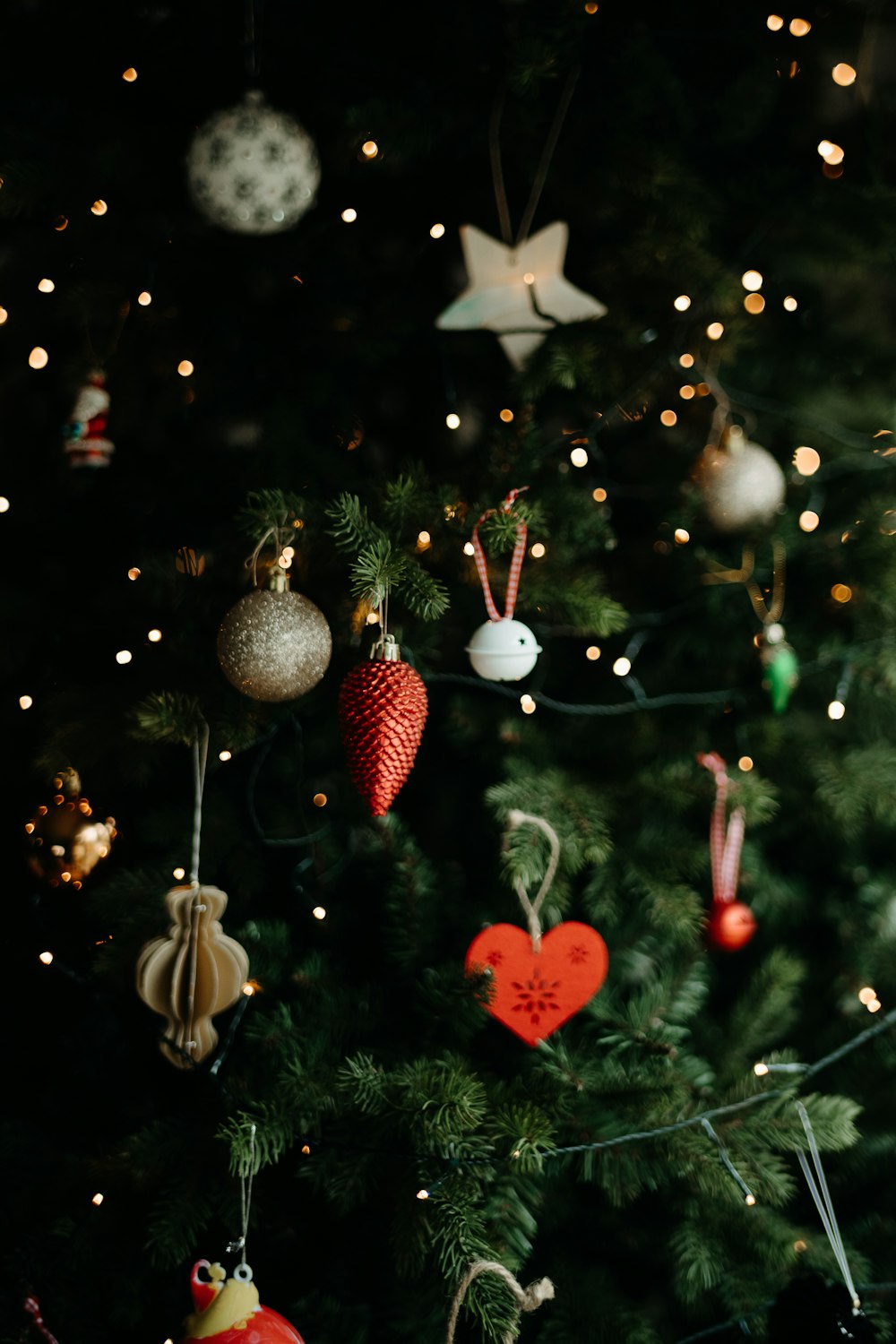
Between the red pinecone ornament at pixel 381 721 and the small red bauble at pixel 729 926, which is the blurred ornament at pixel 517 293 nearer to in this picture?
the red pinecone ornament at pixel 381 721

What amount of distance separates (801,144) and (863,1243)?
3.87ft

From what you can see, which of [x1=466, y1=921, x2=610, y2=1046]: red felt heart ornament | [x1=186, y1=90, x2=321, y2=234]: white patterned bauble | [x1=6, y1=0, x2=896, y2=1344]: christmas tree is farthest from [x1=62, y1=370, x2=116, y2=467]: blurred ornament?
[x1=466, y1=921, x2=610, y2=1046]: red felt heart ornament

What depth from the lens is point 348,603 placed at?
81 cm

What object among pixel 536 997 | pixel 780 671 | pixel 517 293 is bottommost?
pixel 536 997

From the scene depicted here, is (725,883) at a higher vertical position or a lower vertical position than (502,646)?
lower

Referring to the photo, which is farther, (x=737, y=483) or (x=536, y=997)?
(x=737, y=483)

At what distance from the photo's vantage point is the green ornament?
99 cm

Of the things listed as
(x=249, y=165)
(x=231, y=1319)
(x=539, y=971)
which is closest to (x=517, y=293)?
(x=249, y=165)

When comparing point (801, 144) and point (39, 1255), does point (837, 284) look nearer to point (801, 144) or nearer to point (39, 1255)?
point (801, 144)

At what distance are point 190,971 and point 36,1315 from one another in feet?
0.89

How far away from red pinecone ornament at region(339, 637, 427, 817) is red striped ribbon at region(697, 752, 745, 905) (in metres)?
0.42

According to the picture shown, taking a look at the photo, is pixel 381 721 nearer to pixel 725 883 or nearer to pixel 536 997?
pixel 536 997

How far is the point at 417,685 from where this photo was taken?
0.71m

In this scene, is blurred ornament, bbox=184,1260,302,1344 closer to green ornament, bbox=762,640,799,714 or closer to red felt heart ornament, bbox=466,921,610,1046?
red felt heart ornament, bbox=466,921,610,1046
